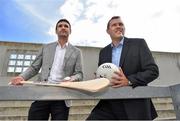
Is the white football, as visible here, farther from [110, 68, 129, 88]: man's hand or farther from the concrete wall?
the concrete wall

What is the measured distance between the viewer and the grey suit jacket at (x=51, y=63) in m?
2.19

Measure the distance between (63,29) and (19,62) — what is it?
515 centimetres

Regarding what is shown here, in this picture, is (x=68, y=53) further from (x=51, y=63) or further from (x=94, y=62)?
(x=94, y=62)

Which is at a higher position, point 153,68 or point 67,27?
point 67,27

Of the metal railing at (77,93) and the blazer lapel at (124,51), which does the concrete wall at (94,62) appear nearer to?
the blazer lapel at (124,51)

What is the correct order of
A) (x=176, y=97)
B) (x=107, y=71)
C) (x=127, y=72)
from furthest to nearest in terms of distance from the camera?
(x=127, y=72) < (x=107, y=71) < (x=176, y=97)

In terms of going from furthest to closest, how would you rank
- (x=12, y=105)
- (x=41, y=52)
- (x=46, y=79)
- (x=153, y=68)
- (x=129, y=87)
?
(x=12, y=105), (x=41, y=52), (x=46, y=79), (x=153, y=68), (x=129, y=87)

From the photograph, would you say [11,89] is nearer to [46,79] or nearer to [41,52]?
[46,79]

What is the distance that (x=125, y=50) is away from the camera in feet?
6.12

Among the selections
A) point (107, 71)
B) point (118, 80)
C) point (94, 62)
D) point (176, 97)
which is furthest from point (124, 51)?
point (94, 62)

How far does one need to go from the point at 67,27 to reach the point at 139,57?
749 millimetres

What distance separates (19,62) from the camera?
7.09 meters

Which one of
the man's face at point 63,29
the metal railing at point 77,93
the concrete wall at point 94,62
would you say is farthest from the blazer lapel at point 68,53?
the concrete wall at point 94,62

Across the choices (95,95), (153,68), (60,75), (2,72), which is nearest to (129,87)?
(95,95)
